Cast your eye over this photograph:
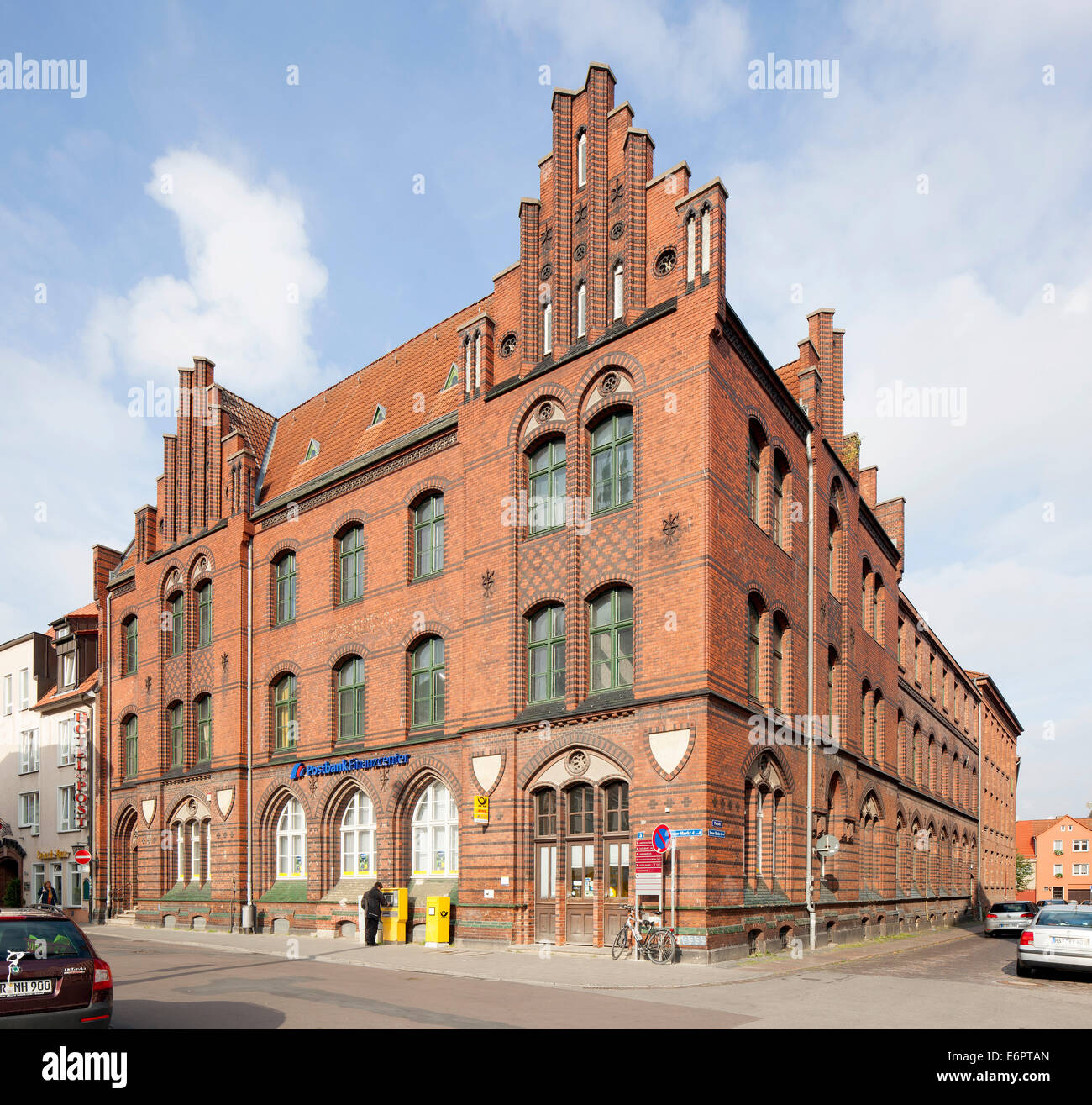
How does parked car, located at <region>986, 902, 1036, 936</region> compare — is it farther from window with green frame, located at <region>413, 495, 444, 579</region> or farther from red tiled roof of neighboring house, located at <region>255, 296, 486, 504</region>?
red tiled roof of neighboring house, located at <region>255, 296, 486, 504</region>

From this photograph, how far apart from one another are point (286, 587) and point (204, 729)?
20.2 feet

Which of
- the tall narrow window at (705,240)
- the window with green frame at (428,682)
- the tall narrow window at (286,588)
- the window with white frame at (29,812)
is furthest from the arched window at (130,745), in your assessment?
the tall narrow window at (705,240)

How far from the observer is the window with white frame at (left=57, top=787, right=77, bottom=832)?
137 ft

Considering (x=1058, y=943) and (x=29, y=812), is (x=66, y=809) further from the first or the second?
(x=1058, y=943)

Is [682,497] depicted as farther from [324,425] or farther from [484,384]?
[324,425]

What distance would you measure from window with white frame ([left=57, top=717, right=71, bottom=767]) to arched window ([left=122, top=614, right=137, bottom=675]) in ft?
21.3

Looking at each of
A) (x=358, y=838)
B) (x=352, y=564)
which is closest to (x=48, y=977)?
(x=358, y=838)

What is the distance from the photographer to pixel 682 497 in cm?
1969

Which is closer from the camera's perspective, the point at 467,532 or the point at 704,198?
the point at 704,198

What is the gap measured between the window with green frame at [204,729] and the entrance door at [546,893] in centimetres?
1510

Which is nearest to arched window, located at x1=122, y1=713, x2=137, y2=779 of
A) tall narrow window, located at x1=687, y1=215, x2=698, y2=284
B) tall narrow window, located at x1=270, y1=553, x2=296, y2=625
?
tall narrow window, located at x1=270, y1=553, x2=296, y2=625

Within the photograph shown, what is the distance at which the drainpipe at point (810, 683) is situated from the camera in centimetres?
2291
